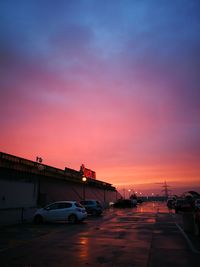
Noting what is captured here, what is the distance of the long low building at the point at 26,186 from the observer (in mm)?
28539

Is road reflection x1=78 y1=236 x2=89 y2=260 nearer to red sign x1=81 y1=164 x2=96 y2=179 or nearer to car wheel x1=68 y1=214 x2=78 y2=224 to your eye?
car wheel x1=68 y1=214 x2=78 y2=224

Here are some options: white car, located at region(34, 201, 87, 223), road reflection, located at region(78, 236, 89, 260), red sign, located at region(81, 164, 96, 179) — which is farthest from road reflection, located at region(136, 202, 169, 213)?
road reflection, located at region(78, 236, 89, 260)

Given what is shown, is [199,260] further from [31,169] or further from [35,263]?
[31,169]

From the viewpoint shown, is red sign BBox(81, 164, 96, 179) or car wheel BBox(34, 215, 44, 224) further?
red sign BBox(81, 164, 96, 179)

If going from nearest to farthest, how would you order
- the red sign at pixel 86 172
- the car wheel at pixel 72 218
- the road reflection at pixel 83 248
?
the road reflection at pixel 83 248
the car wheel at pixel 72 218
the red sign at pixel 86 172

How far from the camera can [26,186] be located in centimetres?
3762

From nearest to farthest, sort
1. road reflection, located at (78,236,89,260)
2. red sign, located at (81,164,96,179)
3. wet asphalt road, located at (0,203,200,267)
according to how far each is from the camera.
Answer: wet asphalt road, located at (0,203,200,267) → road reflection, located at (78,236,89,260) → red sign, located at (81,164,96,179)

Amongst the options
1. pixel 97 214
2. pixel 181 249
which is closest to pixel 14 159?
pixel 97 214

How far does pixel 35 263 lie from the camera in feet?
33.4

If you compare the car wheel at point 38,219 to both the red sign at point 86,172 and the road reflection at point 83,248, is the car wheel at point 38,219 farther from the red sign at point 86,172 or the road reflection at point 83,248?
the red sign at point 86,172

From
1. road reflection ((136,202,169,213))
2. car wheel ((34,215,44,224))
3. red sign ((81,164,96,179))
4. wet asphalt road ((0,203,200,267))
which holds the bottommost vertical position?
wet asphalt road ((0,203,200,267))

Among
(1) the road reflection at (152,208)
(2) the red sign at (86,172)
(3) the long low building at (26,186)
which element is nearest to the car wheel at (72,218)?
(3) the long low building at (26,186)

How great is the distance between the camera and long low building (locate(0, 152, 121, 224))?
28539mm

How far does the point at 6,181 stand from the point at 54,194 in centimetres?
1659
